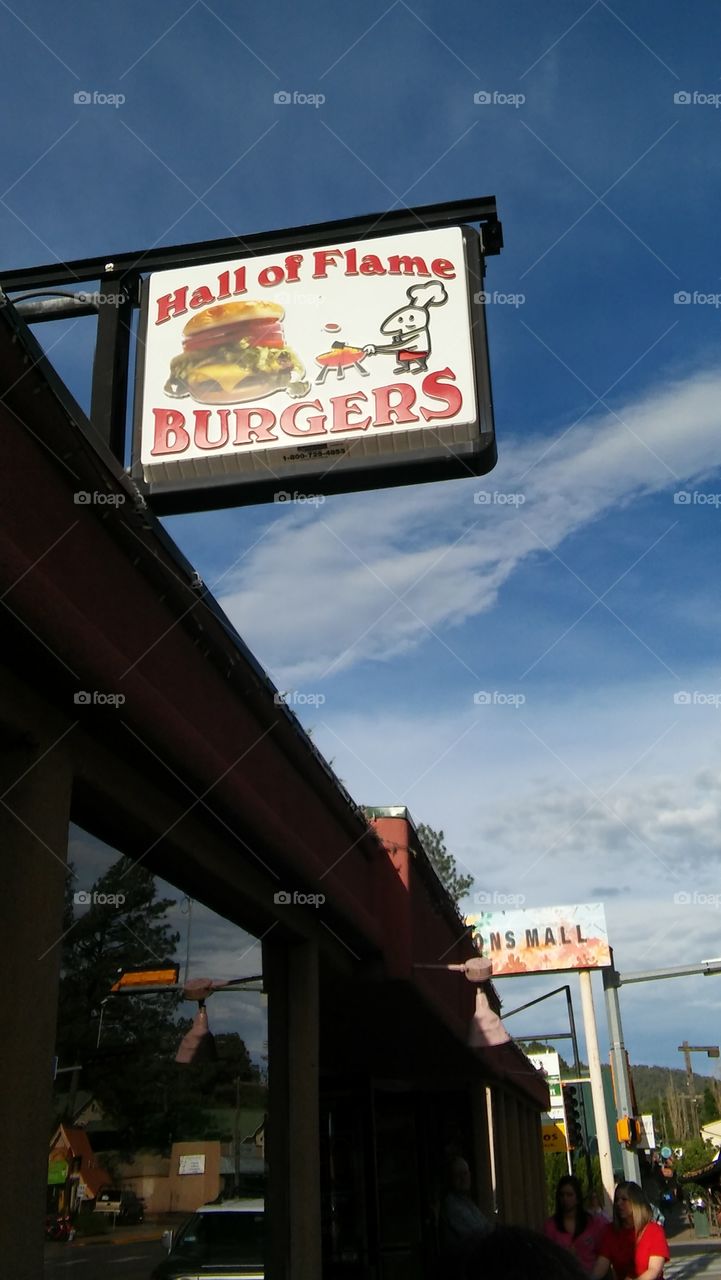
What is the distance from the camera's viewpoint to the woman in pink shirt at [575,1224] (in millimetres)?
7910

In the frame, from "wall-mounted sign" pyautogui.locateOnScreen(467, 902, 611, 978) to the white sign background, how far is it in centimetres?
3034

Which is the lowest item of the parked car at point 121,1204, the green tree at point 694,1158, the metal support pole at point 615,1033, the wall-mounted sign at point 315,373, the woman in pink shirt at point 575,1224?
the green tree at point 694,1158

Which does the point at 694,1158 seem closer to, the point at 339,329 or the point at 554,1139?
the point at 554,1139

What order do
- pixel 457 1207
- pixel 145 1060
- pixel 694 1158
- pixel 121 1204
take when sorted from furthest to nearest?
pixel 694 1158
pixel 457 1207
pixel 145 1060
pixel 121 1204

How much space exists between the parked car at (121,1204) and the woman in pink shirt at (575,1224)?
151 inches

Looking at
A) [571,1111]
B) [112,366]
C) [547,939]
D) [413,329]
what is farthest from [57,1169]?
[547,939]

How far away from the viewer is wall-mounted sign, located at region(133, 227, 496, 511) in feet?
22.2

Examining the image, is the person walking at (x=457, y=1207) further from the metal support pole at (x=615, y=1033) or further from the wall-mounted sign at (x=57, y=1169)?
the metal support pole at (x=615, y=1033)

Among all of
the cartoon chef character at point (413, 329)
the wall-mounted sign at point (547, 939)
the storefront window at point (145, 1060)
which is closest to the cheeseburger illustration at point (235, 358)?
the cartoon chef character at point (413, 329)

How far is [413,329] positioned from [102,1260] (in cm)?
565

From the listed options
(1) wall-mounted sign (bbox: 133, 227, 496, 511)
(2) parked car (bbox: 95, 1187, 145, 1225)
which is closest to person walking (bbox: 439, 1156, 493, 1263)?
(2) parked car (bbox: 95, 1187, 145, 1225)

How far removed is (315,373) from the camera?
7.13 meters

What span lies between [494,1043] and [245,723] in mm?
6390

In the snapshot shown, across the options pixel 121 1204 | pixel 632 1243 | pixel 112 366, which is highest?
pixel 112 366
